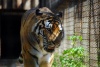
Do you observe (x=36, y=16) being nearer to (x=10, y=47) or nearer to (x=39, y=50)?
(x=39, y=50)

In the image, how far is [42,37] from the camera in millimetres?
4008

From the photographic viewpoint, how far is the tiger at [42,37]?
3.90m

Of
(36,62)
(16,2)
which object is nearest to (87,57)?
(36,62)

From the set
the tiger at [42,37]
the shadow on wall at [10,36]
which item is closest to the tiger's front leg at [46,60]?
the tiger at [42,37]

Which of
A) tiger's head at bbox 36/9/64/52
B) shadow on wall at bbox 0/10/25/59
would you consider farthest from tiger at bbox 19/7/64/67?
shadow on wall at bbox 0/10/25/59

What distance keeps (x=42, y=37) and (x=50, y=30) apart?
157mm

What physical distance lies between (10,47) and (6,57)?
48 cm

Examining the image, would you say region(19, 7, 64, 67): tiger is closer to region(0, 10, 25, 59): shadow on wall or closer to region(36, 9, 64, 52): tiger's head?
region(36, 9, 64, 52): tiger's head

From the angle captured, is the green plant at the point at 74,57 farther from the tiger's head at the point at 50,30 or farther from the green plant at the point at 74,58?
the tiger's head at the point at 50,30

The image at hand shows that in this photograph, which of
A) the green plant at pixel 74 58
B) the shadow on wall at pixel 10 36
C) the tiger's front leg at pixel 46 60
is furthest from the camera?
the shadow on wall at pixel 10 36

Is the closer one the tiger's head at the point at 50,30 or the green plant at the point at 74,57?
the tiger's head at the point at 50,30

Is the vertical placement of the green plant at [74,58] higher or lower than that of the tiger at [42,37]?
lower

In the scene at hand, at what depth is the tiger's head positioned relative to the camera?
12.7 ft

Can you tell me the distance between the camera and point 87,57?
4891 mm
